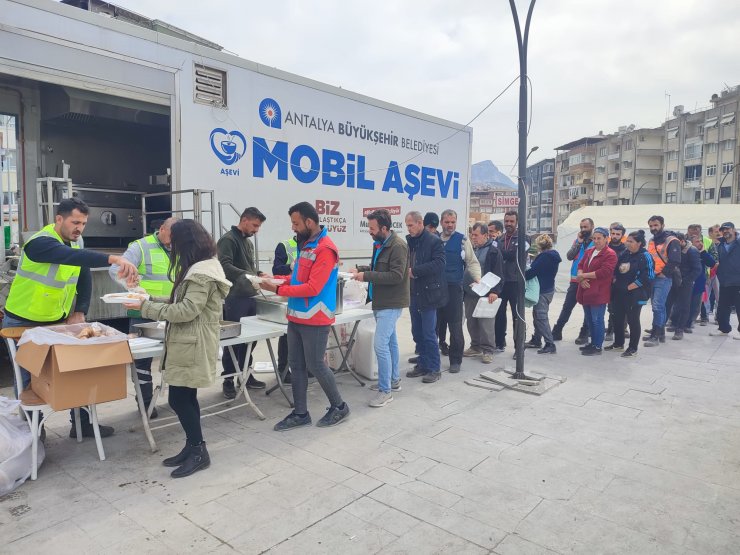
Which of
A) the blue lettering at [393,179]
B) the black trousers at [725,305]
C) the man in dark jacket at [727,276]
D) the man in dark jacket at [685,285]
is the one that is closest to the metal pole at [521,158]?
the blue lettering at [393,179]

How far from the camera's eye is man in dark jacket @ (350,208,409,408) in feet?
14.7

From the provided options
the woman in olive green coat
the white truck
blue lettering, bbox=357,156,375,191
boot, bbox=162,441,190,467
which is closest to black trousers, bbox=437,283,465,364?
the white truck

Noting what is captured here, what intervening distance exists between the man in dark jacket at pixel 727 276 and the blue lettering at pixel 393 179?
16.6 feet

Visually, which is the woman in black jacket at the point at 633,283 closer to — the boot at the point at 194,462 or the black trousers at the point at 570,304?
the black trousers at the point at 570,304

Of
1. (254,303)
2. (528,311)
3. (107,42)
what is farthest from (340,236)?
(528,311)

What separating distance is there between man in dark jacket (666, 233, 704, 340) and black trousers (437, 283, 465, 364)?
4128 millimetres

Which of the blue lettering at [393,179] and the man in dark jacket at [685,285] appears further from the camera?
the blue lettering at [393,179]

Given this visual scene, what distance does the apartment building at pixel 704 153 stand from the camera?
46250 millimetres

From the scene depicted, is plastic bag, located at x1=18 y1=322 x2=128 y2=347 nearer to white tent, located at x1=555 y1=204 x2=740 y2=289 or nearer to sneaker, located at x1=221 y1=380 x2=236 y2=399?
sneaker, located at x1=221 y1=380 x2=236 y2=399

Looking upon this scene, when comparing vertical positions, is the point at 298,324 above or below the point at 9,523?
above

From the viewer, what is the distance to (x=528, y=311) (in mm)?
10117

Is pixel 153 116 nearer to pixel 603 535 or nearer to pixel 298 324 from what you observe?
pixel 298 324

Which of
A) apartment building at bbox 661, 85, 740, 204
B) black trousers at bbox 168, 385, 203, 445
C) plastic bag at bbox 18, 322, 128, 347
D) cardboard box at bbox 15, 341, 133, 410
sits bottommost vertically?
black trousers at bbox 168, 385, 203, 445

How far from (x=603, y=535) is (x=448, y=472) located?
95cm
